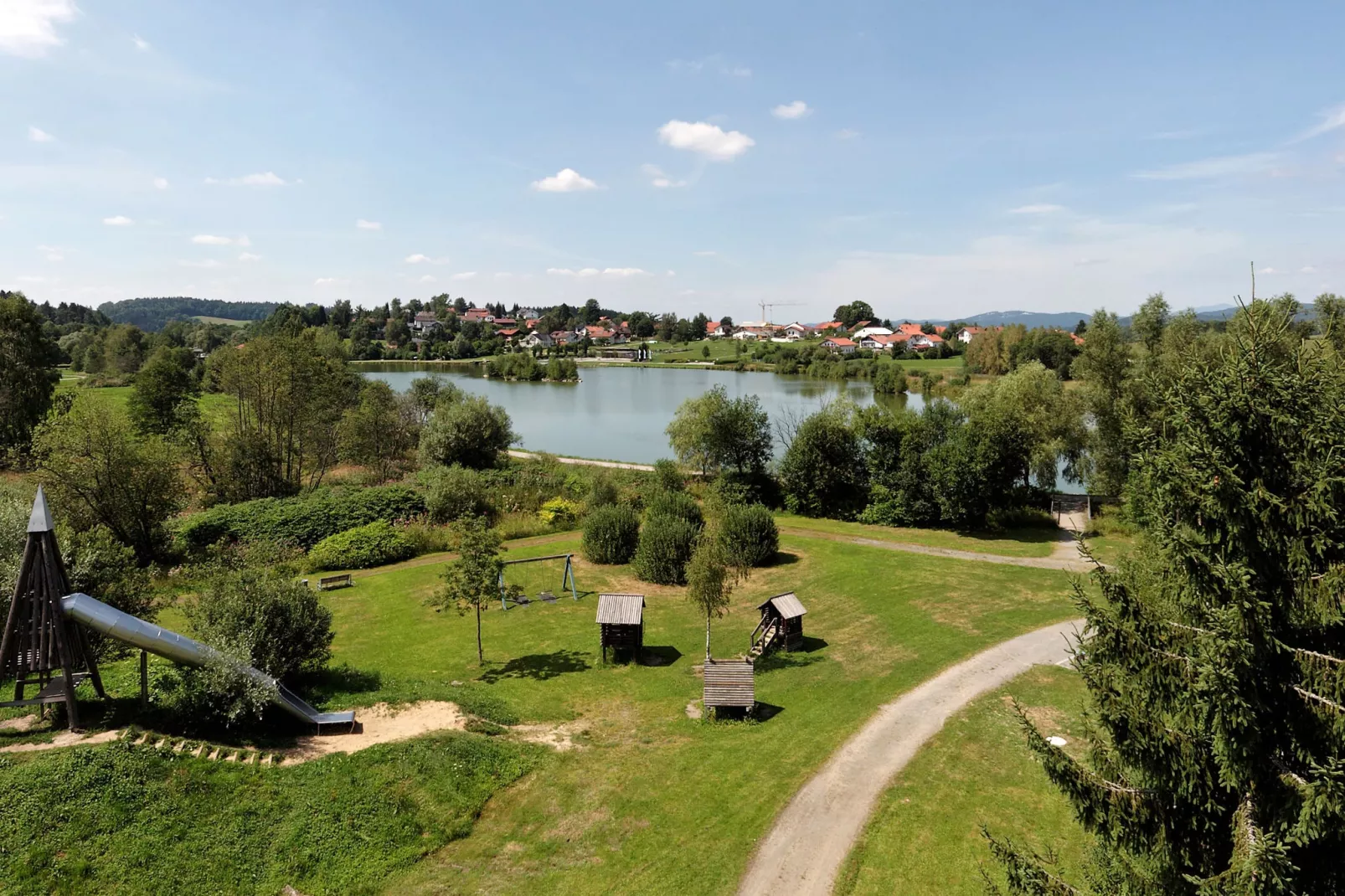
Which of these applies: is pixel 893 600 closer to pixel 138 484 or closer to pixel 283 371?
pixel 138 484

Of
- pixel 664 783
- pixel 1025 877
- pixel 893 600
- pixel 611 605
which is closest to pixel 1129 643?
pixel 1025 877

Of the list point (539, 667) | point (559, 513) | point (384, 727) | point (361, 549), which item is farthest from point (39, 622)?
point (559, 513)

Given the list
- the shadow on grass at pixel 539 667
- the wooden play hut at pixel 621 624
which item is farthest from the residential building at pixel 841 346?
the shadow on grass at pixel 539 667

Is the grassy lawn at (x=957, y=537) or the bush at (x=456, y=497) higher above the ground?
the bush at (x=456, y=497)

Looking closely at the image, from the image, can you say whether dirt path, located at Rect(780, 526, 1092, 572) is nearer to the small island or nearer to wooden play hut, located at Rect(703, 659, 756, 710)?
wooden play hut, located at Rect(703, 659, 756, 710)

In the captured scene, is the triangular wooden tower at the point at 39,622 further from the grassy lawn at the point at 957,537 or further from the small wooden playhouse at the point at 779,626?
the grassy lawn at the point at 957,537

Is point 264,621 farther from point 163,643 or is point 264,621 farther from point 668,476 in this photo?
point 668,476
